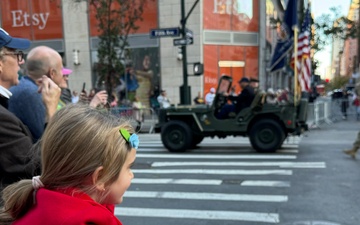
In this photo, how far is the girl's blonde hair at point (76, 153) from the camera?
4.39 feet

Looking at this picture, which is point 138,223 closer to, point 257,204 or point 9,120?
point 257,204

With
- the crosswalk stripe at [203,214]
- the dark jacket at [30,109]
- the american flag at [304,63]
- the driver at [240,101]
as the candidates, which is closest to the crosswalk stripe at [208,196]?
the crosswalk stripe at [203,214]

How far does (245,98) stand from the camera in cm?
912

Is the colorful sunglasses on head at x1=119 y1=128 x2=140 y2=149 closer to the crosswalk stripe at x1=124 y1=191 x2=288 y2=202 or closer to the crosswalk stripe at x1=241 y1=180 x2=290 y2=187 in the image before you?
the crosswalk stripe at x1=124 y1=191 x2=288 y2=202

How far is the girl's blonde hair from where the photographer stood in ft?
4.39

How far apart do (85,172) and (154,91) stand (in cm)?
1845

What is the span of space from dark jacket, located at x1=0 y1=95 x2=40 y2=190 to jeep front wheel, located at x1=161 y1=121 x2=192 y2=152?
7.55m

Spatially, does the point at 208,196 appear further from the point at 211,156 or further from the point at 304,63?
the point at 304,63

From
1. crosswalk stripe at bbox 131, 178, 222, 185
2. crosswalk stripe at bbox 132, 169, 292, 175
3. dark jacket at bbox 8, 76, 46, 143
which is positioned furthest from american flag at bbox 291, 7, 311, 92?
dark jacket at bbox 8, 76, 46, 143

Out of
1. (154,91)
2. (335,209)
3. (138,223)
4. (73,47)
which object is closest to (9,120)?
(138,223)

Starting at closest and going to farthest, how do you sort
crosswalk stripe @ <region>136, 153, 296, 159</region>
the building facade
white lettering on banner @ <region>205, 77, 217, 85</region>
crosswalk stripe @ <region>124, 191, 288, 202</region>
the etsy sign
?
crosswalk stripe @ <region>124, 191, 288, 202</region> < crosswalk stripe @ <region>136, 153, 296, 159</region> < the building facade < white lettering on banner @ <region>205, 77, 217, 85</region> < the etsy sign

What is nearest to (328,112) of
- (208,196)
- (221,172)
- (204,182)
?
(221,172)

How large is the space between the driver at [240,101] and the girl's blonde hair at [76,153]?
7.89 metres

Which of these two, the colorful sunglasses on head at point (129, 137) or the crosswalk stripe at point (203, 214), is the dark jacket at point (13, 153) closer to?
the colorful sunglasses on head at point (129, 137)
